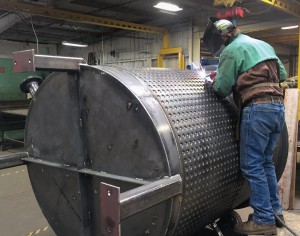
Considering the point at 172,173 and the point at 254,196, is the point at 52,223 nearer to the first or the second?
the point at 172,173

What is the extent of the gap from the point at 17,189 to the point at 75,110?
304 cm

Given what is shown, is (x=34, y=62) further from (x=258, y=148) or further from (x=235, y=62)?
(x=258, y=148)

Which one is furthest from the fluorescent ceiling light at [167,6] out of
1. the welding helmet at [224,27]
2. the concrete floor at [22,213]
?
the welding helmet at [224,27]

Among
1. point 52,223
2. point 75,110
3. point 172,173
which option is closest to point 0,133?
point 52,223

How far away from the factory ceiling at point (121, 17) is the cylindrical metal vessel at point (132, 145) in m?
3.69

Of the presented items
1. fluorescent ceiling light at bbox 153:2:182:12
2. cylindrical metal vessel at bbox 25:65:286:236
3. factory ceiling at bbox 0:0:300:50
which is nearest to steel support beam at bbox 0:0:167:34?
factory ceiling at bbox 0:0:300:50

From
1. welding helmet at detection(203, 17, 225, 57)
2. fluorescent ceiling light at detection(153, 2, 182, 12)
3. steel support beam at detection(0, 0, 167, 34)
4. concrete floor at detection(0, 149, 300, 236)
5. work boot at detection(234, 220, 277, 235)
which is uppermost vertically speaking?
fluorescent ceiling light at detection(153, 2, 182, 12)

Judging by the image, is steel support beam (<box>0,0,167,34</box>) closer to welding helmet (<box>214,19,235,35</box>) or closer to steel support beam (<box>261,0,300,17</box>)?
steel support beam (<box>261,0,300,17</box>)

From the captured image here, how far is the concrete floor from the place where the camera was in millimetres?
2803

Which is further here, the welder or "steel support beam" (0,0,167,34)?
"steel support beam" (0,0,167,34)

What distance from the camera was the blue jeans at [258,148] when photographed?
1.60 m

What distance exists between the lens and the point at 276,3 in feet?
15.7

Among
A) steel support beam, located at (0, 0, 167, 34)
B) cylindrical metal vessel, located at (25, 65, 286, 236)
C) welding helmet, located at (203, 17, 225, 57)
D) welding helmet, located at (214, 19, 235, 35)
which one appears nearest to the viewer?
cylindrical metal vessel, located at (25, 65, 286, 236)

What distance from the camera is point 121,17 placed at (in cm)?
822
